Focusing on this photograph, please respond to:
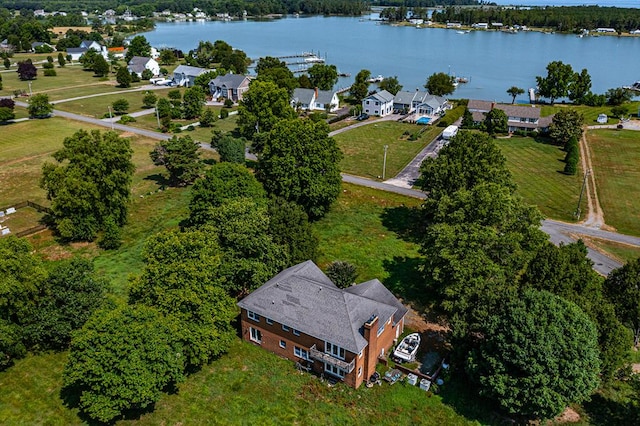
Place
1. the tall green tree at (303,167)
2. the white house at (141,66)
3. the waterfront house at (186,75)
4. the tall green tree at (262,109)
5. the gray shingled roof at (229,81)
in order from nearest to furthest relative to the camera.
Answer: the tall green tree at (303,167)
the tall green tree at (262,109)
the gray shingled roof at (229,81)
the waterfront house at (186,75)
the white house at (141,66)

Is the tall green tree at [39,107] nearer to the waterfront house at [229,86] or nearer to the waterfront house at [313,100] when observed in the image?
the waterfront house at [229,86]

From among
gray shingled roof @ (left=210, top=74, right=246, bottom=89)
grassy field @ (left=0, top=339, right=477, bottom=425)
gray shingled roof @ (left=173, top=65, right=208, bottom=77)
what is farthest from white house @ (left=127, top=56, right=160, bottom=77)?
grassy field @ (left=0, top=339, right=477, bottom=425)

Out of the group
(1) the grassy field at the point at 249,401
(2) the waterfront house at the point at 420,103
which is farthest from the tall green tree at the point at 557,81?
(1) the grassy field at the point at 249,401

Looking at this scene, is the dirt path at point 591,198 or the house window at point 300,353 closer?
the house window at point 300,353

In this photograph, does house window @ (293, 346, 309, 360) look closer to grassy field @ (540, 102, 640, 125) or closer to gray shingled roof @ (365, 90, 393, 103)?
gray shingled roof @ (365, 90, 393, 103)

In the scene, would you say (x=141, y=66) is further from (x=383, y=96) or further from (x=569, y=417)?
(x=569, y=417)

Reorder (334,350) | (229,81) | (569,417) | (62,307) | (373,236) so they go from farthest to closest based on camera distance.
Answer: (229,81) < (373,236) < (62,307) < (334,350) < (569,417)

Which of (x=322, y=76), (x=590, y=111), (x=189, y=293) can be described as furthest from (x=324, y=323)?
(x=590, y=111)
